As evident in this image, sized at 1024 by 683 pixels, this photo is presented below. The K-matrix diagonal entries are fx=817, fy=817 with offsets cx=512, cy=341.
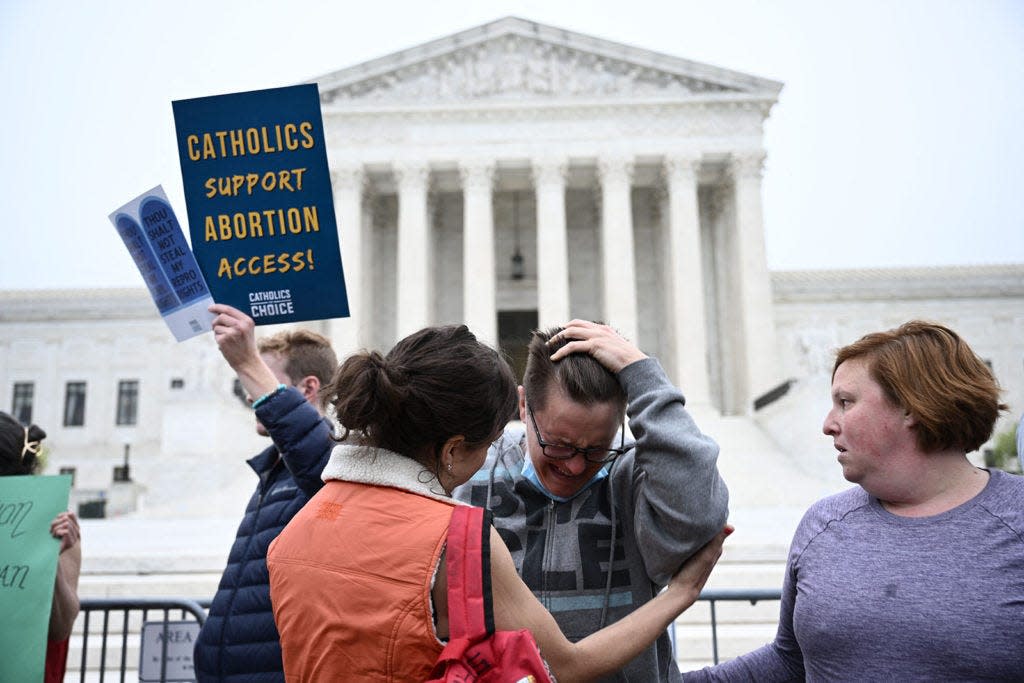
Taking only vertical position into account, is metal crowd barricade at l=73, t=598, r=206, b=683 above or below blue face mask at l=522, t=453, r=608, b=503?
below

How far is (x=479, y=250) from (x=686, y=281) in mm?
8249

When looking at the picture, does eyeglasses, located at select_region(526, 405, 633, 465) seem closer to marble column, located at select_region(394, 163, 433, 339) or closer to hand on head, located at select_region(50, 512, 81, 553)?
hand on head, located at select_region(50, 512, 81, 553)

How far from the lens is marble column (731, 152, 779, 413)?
3117 cm

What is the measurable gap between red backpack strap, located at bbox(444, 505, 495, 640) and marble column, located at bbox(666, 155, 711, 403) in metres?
29.4

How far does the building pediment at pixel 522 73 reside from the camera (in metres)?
33.4

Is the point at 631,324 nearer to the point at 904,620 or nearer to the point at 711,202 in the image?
the point at 711,202

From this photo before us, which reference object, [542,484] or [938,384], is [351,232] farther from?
[938,384]

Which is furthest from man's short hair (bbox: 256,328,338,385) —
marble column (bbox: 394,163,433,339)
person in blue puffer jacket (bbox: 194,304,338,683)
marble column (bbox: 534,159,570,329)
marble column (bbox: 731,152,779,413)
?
marble column (bbox: 731,152,779,413)

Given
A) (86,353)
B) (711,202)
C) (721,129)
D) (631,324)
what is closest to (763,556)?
(631,324)

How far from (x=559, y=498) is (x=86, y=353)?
4927 centimetres

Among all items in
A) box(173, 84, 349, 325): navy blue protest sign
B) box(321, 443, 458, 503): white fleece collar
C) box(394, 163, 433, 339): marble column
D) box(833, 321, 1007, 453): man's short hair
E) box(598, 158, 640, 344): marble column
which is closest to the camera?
box(321, 443, 458, 503): white fleece collar

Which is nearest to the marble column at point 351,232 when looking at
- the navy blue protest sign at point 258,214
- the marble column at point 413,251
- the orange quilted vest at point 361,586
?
the marble column at point 413,251

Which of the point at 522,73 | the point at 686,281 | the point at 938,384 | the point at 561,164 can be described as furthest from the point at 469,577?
the point at 522,73

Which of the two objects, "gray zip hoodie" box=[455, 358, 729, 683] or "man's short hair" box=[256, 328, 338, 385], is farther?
"man's short hair" box=[256, 328, 338, 385]
